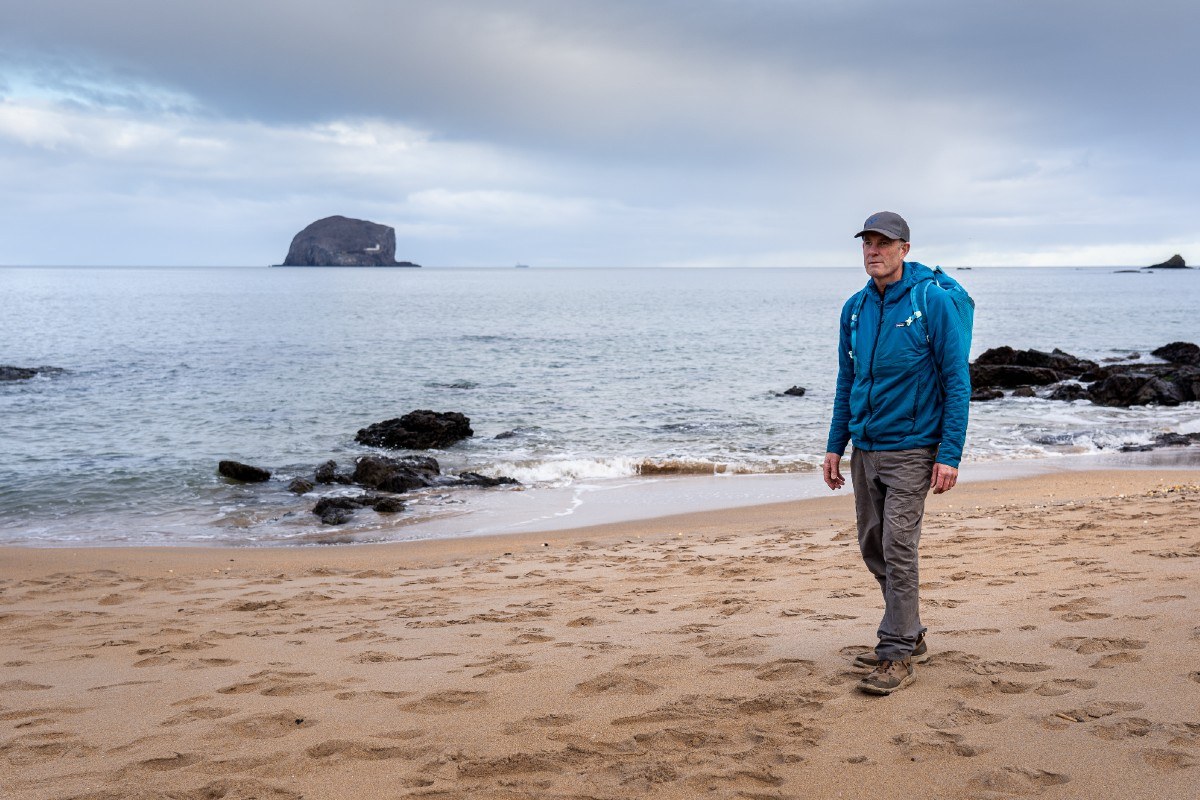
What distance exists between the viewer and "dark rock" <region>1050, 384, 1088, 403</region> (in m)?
24.8

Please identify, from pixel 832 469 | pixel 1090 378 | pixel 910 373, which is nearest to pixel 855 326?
pixel 910 373

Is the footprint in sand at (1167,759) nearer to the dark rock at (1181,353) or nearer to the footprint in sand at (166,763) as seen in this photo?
the footprint in sand at (166,763)

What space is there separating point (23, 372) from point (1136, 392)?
3387cm

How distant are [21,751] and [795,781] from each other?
352 centimetres

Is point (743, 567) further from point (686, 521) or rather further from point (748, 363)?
point (748, 363)

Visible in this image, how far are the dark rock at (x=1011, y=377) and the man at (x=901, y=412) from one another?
2450cm

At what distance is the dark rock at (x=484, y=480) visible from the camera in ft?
49.4

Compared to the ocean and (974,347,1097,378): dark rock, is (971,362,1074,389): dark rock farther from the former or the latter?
the ocean

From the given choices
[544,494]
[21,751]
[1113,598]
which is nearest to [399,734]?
[21,751]

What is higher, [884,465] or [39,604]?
[884,465]

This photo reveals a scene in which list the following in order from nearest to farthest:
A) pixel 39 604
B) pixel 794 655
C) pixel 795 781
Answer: pixel 795 781 < pixel 794 655 < pixel 39 604

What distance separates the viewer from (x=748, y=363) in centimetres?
3734

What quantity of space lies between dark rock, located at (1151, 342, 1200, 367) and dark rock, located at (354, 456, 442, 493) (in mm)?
28439

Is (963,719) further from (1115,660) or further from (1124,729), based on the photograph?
(1115,660)
